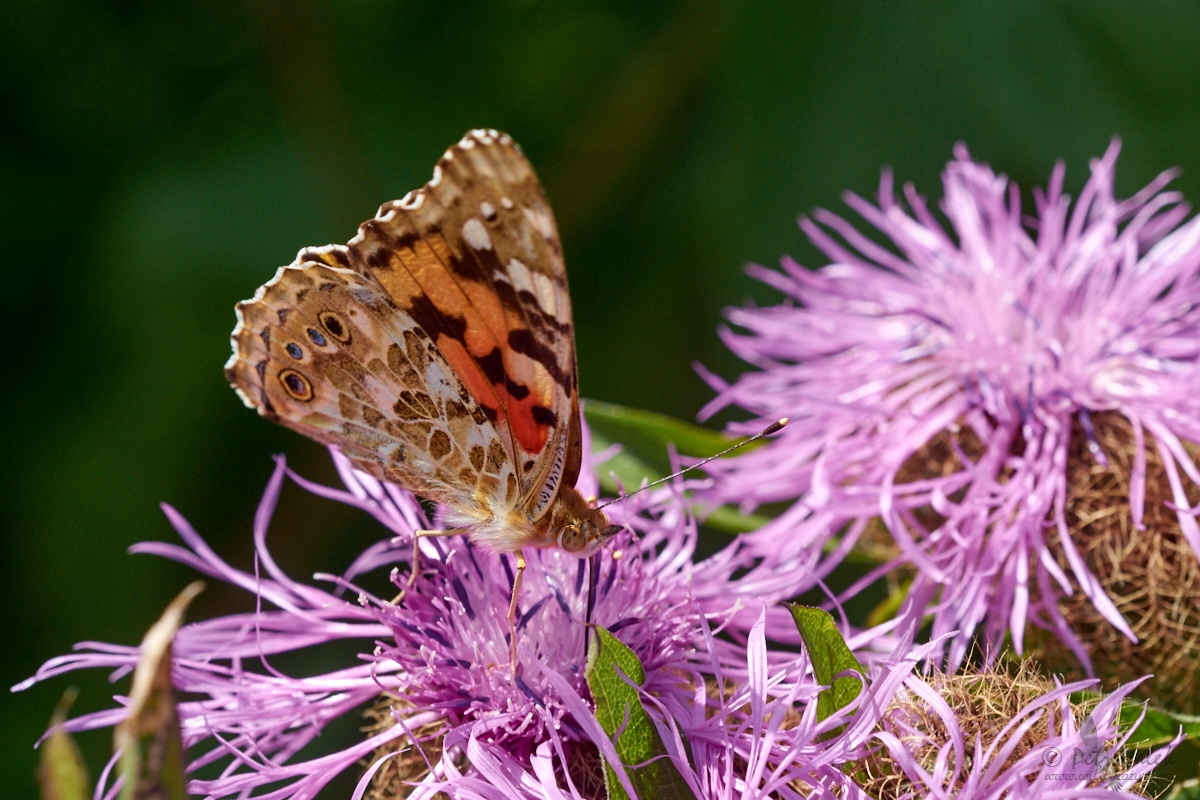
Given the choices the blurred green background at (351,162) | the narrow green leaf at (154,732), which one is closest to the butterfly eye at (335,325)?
the narrow green leaf at (154,732)

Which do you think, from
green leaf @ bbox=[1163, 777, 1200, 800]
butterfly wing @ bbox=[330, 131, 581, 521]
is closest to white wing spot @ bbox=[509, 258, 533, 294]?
butterfly wing @ bbox=[330, 131, 581, 521]

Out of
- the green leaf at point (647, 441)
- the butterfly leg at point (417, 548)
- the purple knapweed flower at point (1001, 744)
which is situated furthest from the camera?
the green leaf at point (647, 441)

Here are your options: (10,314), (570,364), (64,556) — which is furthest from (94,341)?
(570,364)

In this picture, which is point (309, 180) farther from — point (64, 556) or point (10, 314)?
point (64, 556)

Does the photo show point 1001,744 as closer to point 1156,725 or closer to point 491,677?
point 1156,725

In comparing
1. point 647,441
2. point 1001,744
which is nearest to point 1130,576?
point 1001,744

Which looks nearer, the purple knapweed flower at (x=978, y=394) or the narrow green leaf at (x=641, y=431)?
the purple knapweed flower at (x=978, y=394)

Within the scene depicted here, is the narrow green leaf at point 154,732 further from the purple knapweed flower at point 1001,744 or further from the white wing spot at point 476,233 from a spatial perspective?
the white wing spot at point 476,233
